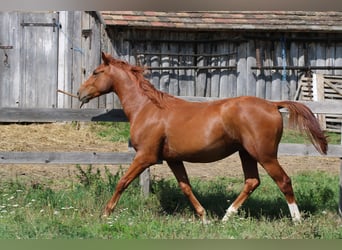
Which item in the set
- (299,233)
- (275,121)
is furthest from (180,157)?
(299,233)

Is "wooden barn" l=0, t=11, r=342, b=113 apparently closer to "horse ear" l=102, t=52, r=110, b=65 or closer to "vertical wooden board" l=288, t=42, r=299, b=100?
"vertical wooden board" l=288, t=42, r=299, b=100

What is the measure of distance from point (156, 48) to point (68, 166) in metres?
5.27

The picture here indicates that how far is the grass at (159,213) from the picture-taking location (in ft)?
17.7

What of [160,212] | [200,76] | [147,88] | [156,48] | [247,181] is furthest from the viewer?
[200,76]

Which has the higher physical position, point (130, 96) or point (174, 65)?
point (174, 65)

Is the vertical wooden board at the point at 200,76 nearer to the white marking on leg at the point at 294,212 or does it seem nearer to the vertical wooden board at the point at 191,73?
the vertical wooden board at the point at 191,73

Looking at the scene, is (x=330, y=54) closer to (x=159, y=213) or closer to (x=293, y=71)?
(x=293, y=71)

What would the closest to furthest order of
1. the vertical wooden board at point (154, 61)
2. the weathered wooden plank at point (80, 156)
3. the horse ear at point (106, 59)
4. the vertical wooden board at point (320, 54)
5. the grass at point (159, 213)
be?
the grass at point (159, 213) → the horse ear at point (106, 59) → the weathered wooden plank at point (80, 156) → the vertical wooden board at point (154, 61) → the vertical wooden board at point (320, 54)

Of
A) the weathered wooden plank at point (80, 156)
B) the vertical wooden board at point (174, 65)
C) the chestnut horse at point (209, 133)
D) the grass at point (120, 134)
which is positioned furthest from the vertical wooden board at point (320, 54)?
the chestnut horse at point (209, 133)

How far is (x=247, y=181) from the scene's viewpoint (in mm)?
6781

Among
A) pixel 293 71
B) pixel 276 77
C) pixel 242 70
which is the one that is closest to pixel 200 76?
pixel 242 70

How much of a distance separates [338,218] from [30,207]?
3.66 m

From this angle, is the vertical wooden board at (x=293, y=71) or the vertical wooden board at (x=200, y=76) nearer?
the vertical wooden board at (x=200, y=76)

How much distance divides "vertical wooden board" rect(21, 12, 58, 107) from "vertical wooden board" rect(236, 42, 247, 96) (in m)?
4.67
